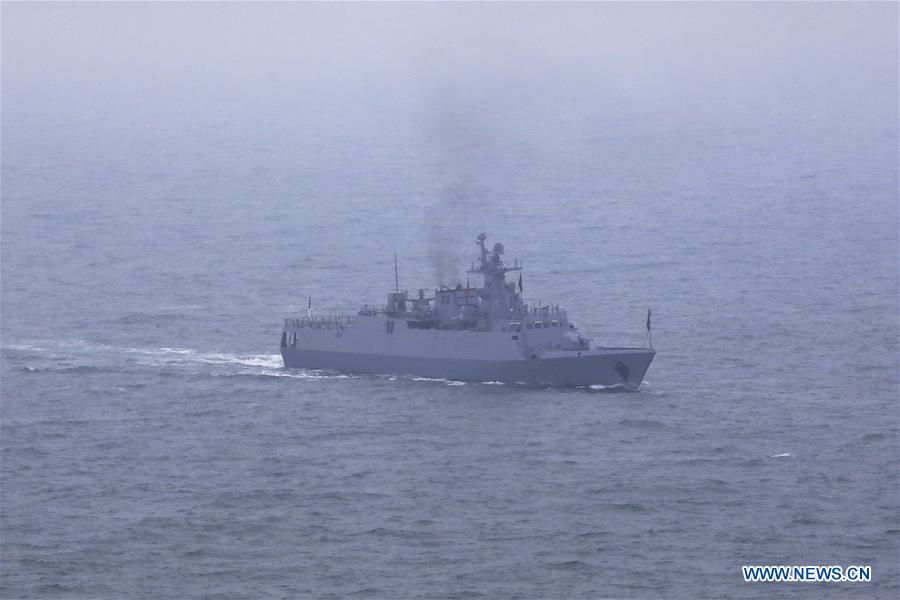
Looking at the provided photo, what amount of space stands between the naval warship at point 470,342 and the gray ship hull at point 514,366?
36 millimetres

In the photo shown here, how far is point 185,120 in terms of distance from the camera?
195125 millimetres

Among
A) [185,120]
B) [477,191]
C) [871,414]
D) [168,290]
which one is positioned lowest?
[871,414]

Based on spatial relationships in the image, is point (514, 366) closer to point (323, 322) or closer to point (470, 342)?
point (470, 342)

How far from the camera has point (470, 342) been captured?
66500 mm

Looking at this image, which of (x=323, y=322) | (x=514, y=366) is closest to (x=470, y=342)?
(x=514, y=366)

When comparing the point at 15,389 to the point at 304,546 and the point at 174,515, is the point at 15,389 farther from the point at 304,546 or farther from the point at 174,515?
the point at 304,546

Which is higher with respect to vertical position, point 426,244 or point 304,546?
point 426,244

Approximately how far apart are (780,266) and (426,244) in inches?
749

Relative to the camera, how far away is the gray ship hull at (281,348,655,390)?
63562 millimetres

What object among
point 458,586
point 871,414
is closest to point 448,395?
point 871,414

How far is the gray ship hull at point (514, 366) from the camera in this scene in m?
63.6

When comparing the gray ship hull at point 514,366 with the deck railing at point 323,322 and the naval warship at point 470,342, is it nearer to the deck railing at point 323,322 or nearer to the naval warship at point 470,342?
the naval warship at point 470,342

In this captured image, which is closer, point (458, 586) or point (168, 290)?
point (458, 586)

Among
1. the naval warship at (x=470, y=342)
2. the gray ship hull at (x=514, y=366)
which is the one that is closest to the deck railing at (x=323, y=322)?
the naval warship at (x=470, y=342)
